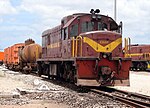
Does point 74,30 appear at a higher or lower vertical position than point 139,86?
higher

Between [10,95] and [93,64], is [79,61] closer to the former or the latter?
[93,64]

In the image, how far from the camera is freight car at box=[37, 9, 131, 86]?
14.0m

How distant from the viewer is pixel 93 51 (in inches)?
573

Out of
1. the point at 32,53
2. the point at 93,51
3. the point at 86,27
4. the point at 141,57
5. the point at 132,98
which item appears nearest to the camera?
the point at 132,98

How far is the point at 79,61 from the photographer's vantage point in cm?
1393

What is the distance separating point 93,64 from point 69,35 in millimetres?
2417

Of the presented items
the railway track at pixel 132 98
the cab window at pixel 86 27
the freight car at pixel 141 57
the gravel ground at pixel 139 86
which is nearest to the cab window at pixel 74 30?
the cab window at pixel 86 27

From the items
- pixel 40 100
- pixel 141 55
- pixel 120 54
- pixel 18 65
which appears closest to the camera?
pixel 40 100

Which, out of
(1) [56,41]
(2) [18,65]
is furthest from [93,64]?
(2) [18,65]

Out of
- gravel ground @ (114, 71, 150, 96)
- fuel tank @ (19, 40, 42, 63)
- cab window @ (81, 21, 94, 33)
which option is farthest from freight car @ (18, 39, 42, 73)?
cab window @ (81, 21, 94, 33)

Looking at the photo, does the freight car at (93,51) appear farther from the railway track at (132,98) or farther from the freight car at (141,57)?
the freight car at (141,57)

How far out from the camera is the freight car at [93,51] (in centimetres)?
1405

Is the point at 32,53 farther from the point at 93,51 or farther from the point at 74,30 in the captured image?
the point at 93,51

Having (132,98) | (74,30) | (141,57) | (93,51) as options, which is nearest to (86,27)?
(74,30)
